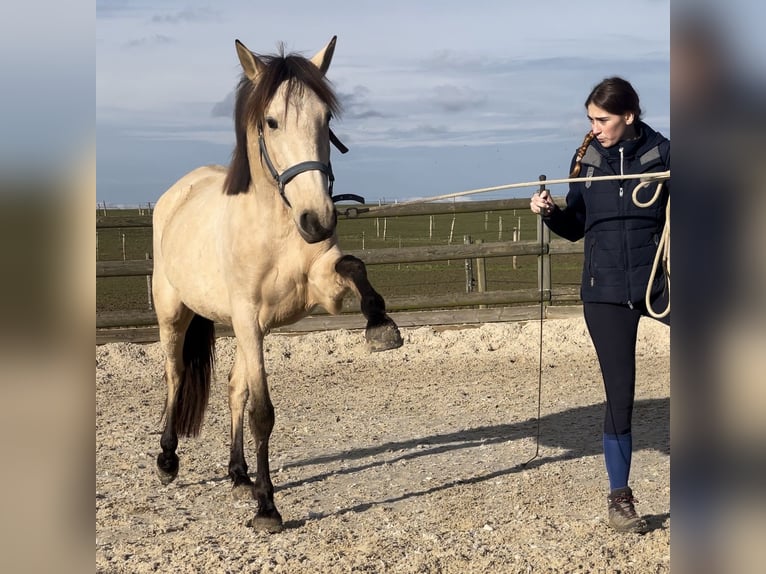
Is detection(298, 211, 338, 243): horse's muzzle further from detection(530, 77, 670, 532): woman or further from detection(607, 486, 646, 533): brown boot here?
detection(607, 486, 646, 533): brown boot

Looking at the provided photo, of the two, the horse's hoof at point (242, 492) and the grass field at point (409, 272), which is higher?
the grass field at point (409, 272)

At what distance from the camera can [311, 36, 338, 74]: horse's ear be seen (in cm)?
375

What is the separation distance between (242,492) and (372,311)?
58.7 inches

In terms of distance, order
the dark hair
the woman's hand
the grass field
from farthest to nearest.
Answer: the grass field
the woman's hand
the dark hair

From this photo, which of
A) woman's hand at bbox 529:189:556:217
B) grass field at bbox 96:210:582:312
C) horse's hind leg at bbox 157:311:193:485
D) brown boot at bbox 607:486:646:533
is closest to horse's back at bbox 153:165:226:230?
horse's hind leg at bbox 157:311:193:485

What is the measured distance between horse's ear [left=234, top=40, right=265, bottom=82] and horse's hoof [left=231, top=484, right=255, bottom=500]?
209cm

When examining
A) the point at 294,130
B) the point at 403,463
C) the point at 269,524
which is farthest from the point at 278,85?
the point at 403,463

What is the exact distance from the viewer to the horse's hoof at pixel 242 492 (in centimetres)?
428

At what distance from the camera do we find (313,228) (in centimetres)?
323

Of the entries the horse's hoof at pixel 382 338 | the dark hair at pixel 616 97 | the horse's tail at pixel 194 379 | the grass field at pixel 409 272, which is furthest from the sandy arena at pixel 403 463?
the grass field at pixel 409 272

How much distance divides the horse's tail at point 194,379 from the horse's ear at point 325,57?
1.93 m

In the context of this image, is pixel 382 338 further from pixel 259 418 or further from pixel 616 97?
pixel 616 97

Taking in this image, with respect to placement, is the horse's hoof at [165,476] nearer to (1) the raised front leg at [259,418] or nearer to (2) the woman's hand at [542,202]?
(1) the raised front leg at [259,418]
